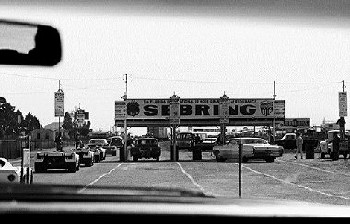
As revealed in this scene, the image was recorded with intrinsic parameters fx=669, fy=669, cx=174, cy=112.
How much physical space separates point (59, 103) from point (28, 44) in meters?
1.84

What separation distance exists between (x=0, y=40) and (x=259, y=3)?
1.41 m

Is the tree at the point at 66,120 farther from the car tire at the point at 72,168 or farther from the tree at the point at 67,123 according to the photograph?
the car tire at the point at 72,168

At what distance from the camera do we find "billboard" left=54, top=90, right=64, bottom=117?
502cm

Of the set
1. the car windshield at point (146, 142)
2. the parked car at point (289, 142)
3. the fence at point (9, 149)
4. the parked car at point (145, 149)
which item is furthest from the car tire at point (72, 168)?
the parked car at point (289, 142)

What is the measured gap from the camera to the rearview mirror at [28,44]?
→ 3.38m

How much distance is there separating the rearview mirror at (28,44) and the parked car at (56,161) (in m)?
23.5

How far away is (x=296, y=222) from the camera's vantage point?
2205 millimetres

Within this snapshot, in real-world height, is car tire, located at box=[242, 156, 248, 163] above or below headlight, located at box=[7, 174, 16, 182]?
below

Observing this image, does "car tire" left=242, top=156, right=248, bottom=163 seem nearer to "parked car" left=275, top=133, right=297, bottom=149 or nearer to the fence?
the fence

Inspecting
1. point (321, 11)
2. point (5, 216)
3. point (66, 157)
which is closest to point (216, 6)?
point (321, 11)

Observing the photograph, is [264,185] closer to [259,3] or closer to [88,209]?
[259,3]

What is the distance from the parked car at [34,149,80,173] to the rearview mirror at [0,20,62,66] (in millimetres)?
23535

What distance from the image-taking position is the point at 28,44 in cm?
346

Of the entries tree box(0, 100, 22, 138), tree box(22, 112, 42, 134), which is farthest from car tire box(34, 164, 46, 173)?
tree box(22, 112, 42, 134)
